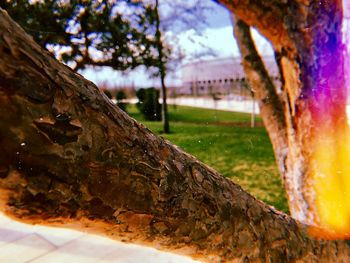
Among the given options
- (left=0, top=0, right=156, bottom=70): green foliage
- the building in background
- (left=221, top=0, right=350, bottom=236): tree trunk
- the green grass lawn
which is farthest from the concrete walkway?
(left=221, top=0, right=350, bottom=236): tree trunk

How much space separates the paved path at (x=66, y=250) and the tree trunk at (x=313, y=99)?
1258 mm

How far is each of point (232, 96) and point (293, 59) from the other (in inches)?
717

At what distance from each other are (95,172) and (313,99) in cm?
152

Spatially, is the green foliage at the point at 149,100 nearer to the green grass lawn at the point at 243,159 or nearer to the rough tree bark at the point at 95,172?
the green grass lawn at the point at 243,159

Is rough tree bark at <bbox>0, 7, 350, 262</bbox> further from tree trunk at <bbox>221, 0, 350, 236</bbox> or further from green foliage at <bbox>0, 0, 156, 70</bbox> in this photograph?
green foliage at <bbox>0, 0, 156, 70</bbox>

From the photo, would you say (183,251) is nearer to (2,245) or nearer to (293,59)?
(293,59)

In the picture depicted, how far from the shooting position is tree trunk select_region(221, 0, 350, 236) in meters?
1.49

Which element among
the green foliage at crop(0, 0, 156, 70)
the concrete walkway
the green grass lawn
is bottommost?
the green grass lawn

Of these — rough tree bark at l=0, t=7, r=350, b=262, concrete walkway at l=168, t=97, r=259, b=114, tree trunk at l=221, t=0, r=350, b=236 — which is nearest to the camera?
rough tree bark at l=0, t=7, r=350, b=262

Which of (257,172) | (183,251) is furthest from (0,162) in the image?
(257,172)

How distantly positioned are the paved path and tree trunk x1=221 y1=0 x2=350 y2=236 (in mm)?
1258

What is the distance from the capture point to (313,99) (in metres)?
1.65

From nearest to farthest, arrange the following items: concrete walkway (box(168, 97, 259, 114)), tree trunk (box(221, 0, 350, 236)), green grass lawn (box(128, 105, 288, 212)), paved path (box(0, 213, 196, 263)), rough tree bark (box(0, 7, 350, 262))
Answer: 1. rough tree bark (box(0, 7, 350, 262))
2. tree trunk (box(221, 0, 350, 236))
3. paved path (box(0, 213, 196, 263))
4. green grass lawn (box(128, 105, 288, 212))
5. concrete walkway (box(168, 97, 259, 114))

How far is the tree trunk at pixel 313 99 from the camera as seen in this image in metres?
1.49
